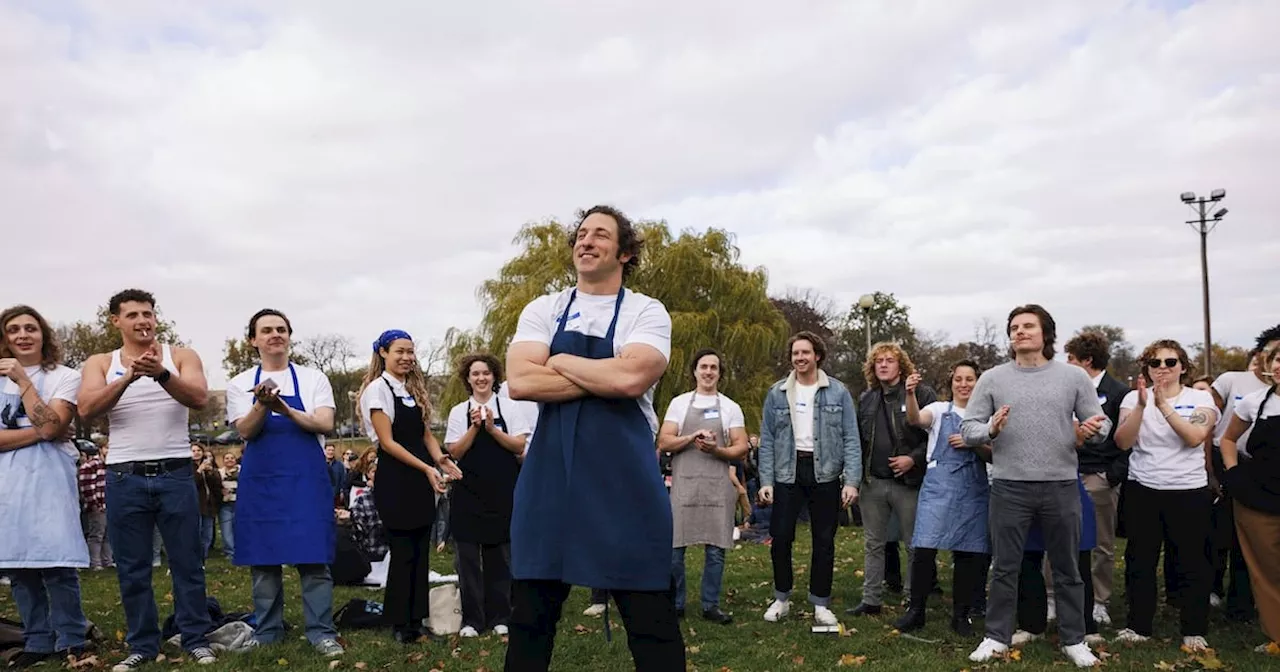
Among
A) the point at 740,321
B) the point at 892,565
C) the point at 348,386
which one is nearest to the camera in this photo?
the point at 892,565

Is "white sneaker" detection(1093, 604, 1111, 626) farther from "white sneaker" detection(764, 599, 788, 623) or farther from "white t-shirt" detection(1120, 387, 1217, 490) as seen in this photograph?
"white sneaker" detection(764, 599, 788, 623)

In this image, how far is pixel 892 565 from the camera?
9.38 meters

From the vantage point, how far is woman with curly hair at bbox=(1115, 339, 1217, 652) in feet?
21.6

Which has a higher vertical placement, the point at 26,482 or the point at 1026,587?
the point at 26,482

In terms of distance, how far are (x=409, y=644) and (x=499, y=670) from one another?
1.20 metres

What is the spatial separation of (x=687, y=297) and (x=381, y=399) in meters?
24.8

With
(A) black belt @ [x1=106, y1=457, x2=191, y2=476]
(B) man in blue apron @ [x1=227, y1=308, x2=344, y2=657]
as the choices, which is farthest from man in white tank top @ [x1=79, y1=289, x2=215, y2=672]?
(B) man in blue apron @ [x1=227, y1=308, x2=344, y2=657]

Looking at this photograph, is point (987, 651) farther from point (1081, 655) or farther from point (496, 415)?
point (496, 415)

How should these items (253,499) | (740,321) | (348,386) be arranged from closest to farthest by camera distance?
(253,499), (740,321), (348,386)

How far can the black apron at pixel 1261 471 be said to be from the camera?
20.9 ft

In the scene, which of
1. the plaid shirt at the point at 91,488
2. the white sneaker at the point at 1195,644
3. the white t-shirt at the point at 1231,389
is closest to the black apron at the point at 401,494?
the white sneaker at the point at 1195,644

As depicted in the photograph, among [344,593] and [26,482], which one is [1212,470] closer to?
[344,593]

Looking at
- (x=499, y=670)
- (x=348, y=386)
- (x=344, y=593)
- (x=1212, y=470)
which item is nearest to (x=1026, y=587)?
(x=1212, y=470)

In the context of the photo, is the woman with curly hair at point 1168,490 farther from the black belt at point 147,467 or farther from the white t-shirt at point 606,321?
the black belt at point 147,467
